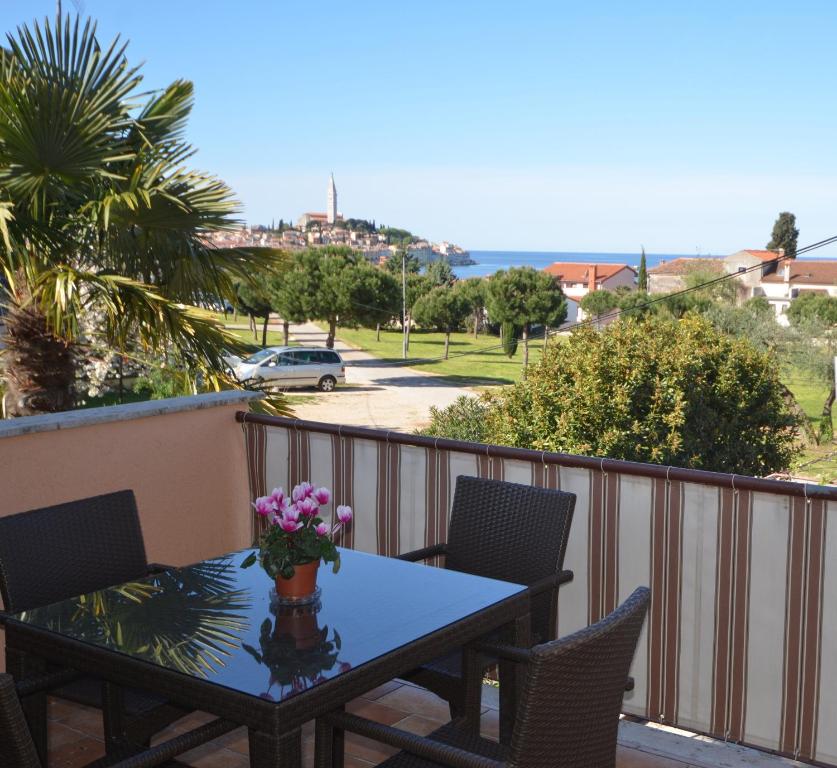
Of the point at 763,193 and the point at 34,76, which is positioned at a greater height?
the point at 763,193

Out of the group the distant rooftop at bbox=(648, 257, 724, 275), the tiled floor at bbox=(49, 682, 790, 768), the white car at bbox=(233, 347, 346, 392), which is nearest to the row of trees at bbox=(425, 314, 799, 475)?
the tiled floor at bbox=(49, 682, 790, 768)

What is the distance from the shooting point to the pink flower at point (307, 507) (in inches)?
99.4

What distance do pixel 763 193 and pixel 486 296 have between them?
223 ft

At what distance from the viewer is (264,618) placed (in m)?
2.49

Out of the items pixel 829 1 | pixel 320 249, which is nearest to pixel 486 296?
pixel 320 249

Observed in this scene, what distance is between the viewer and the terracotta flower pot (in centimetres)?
257

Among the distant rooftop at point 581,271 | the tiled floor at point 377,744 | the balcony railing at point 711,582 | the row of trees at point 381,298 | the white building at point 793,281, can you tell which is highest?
the distant rooftop at point 581,271

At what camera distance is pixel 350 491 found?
439 cm

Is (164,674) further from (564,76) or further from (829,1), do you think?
(829,1)

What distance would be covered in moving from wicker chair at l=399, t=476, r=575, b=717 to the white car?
30.8 m

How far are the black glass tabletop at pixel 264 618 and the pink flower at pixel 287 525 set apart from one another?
9.2 inches

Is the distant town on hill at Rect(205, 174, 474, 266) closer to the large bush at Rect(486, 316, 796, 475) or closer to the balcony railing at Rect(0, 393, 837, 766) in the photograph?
the large bush at Rect(486, 316, 796, 475)

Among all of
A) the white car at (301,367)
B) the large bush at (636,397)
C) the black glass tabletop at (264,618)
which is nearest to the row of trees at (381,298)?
the white car at (301,367)

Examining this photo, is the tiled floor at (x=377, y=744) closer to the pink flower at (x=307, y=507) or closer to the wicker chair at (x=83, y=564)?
the wicker chair at (x=83, y=564)
